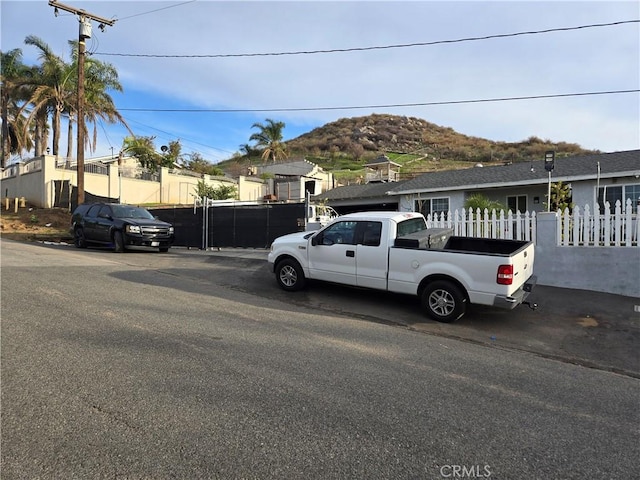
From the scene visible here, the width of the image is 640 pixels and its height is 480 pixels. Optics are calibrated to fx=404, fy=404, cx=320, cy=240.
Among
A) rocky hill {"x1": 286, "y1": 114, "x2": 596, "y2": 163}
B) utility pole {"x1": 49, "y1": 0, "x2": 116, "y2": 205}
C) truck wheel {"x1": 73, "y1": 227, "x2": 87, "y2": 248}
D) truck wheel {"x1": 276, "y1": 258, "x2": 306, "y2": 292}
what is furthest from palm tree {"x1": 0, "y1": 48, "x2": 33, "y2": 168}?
rocky hill {"x1": 286, "y1": 114, "x2": 596, "y2": 163}

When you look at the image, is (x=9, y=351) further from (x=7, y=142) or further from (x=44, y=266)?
(x=7, y=142)

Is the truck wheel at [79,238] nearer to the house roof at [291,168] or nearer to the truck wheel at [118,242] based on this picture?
the truck wheel at [118,242]

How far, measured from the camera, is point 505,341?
19.2ft

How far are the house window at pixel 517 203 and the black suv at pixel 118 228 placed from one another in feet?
50.5

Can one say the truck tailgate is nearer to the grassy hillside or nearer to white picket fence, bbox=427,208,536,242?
white picket fence, bbox=427,208,536,242

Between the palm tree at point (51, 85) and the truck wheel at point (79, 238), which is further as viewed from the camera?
the palm tree at point (51, 85)

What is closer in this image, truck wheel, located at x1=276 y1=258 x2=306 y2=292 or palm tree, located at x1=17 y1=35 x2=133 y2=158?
truck wheel, located at x1=276 y1=258 x2=306 y2=292

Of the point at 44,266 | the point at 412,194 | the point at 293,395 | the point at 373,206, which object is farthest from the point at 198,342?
the point at 373,206

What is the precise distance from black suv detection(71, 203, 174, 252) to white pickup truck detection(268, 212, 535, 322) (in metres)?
6.75

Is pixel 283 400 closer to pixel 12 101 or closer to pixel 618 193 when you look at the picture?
pixel 618 193

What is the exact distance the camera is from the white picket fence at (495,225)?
31.3 feet

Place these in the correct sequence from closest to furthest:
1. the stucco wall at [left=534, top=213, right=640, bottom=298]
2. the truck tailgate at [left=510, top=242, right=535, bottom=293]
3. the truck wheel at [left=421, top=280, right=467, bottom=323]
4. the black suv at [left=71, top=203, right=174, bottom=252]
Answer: the truck tailgate at [left=510, top=242, right=535, bottom=293] → the truck wheel at [left=421, top=280, right=467, bottom=323] → the stucco wall at [left=534, top=213, right=640, bottom=298] → the black suv at [left=71, top=203, right=174, bottom=252]

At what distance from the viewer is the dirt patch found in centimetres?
1716

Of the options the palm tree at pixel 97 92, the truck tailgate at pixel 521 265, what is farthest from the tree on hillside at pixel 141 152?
the truck tailgate at pixel 521 265
